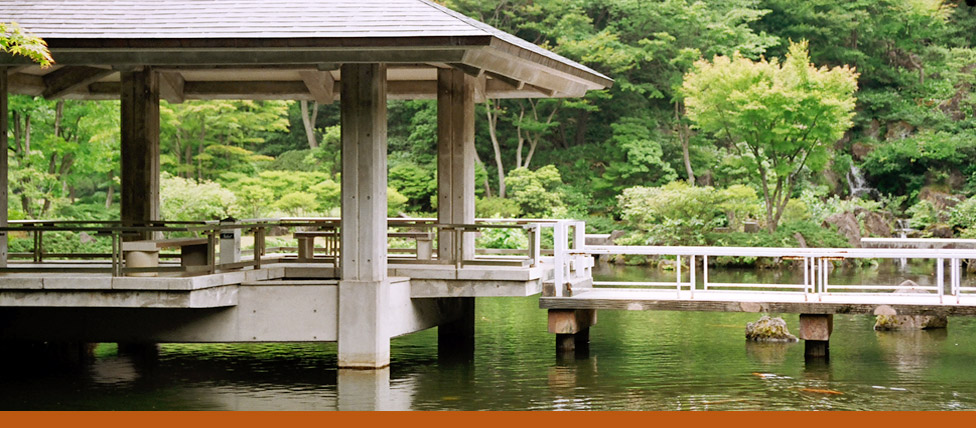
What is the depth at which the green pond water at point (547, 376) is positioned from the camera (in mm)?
12859

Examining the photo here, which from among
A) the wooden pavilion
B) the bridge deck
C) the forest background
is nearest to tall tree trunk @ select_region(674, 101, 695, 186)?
the forest background

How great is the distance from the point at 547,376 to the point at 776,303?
130 inches

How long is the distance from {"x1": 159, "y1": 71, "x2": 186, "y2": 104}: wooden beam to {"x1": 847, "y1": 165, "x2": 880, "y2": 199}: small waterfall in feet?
98.8

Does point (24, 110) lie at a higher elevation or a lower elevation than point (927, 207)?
higher

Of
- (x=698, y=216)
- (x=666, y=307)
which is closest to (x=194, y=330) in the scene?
(x=666, y=307)

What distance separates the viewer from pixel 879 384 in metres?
14.1

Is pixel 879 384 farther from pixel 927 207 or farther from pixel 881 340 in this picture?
pixel 927 207

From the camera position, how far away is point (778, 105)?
35.2 m

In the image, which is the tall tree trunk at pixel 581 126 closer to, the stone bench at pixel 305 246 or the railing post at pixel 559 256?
the railing post at pixel 559 256

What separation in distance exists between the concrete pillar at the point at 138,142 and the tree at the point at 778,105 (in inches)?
873

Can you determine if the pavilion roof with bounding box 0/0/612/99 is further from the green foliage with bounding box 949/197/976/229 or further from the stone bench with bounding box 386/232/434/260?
the green foliage with bounding box 949/197/976/229

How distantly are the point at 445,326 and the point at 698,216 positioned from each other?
68.9ft

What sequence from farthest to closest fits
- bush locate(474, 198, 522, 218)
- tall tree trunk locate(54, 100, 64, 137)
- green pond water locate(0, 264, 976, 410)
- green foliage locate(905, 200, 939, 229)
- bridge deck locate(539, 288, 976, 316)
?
bush locate(474, 198, 522, 218)
green foliage locate(905, 200, 939, 229)
tall tree trunk locate(54, 100, 64, 137)
bridge deck locate(539, 288, 976, 316)
green pond water locate(0, 264, 976, 410)

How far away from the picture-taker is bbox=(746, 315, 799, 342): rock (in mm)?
18031
